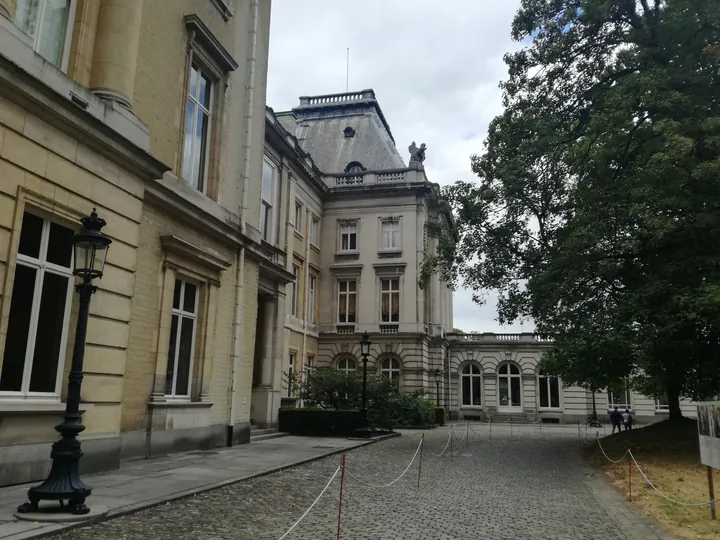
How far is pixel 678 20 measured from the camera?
17.4 meters

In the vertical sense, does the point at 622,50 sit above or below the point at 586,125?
above

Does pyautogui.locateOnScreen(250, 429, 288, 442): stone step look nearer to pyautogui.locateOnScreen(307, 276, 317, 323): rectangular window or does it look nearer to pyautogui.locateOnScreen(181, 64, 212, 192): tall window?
pyautogui.locateOnScreen(181, 64, 212, 192): tall window

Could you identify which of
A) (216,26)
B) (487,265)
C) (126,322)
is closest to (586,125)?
(487,265)

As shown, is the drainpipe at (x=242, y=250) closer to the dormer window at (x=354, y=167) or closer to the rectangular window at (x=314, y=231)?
the rectangular window at (x=314, y=231)

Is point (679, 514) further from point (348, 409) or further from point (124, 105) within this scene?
point (348, 409)

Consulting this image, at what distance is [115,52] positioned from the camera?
1095 centimetres

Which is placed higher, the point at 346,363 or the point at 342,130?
the point at 342,130

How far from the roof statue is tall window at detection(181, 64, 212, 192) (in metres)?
25.1

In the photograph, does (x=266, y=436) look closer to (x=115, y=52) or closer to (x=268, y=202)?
(x=268, y=202)

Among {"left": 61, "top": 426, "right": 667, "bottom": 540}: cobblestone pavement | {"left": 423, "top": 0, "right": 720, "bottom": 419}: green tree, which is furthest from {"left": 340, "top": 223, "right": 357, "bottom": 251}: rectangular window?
{"left": 61, "top": 426, "right": 667, "bottom": 540}: cobblestone pavement

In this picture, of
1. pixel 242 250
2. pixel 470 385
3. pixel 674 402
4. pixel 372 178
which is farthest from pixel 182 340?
pixel 470 385

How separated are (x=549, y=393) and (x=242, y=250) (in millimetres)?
33318

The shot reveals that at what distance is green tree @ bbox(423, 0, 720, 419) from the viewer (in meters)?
15.1

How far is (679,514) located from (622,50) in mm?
15977
